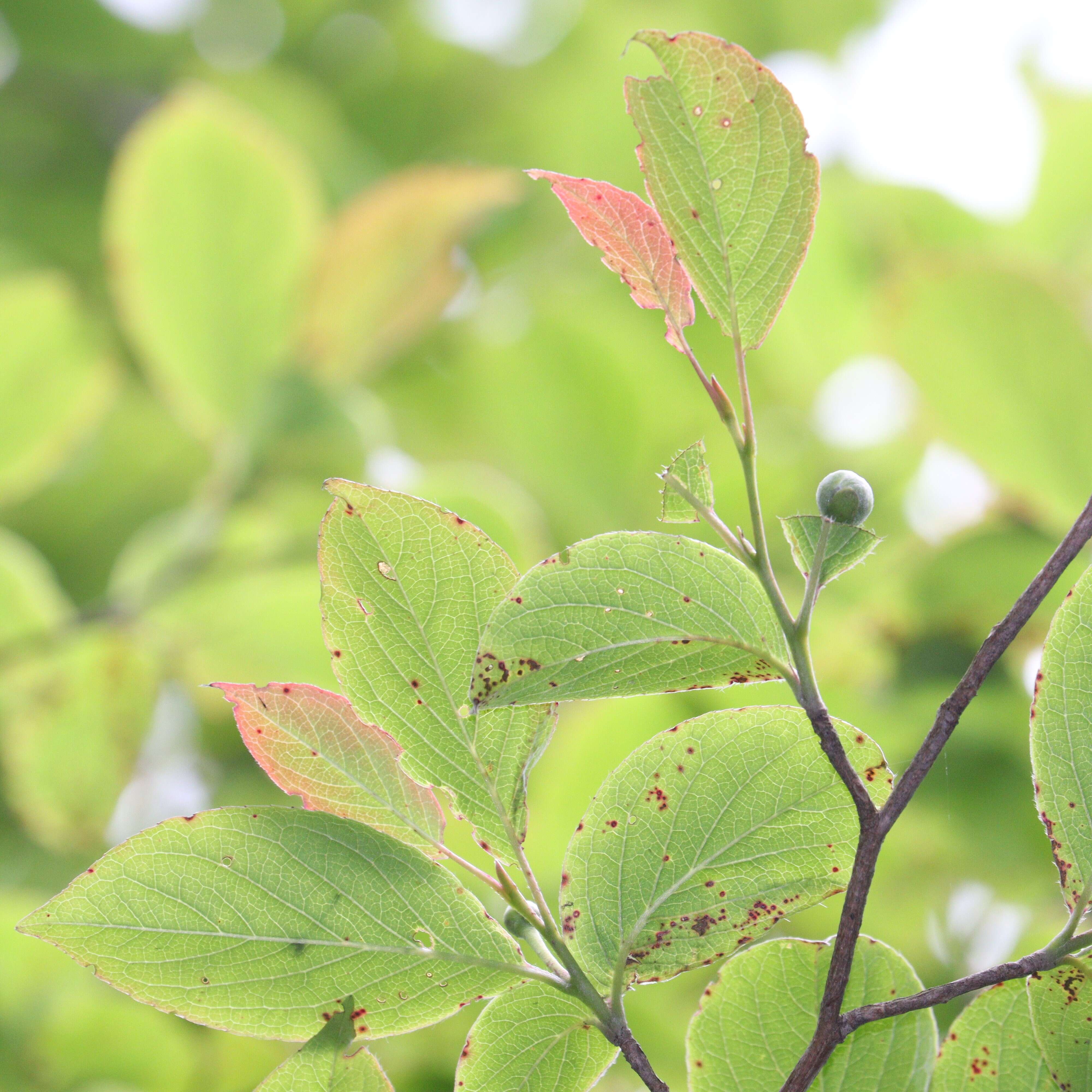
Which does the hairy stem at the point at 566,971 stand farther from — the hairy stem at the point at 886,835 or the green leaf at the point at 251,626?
A: the green leaf at the point at 251,626

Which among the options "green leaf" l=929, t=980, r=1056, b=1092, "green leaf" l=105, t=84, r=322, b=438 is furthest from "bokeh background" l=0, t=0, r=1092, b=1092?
"green leaf" l=929, t=980, r=1056, b=1092

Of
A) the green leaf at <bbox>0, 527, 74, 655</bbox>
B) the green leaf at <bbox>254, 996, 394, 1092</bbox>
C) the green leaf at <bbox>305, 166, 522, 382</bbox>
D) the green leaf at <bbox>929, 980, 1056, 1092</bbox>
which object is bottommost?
the green leaf at <bbox>929, 980, 1056, 1092</bbox>

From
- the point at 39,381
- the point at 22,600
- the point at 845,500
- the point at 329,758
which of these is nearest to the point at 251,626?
the point at 22,600

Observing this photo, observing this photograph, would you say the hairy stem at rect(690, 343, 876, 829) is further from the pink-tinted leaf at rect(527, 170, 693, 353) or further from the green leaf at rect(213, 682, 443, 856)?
the green leaf at rect(213, 682, 443, 856)

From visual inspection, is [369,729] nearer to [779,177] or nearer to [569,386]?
[779,177]

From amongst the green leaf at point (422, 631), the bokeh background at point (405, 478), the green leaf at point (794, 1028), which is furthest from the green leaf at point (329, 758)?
the bokeh background at point (405, 478)

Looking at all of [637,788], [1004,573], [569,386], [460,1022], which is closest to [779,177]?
[637,788]
